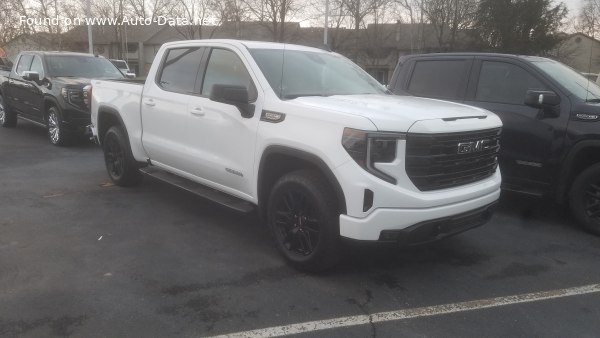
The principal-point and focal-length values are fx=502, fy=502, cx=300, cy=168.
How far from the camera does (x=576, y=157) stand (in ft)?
17.4

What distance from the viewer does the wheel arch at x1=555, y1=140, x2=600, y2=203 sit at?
520cm

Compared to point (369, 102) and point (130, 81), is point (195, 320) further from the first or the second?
point (130, 81)

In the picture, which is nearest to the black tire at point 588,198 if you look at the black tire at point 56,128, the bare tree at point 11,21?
the black tire at point 56,128

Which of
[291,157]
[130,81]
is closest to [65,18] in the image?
[130,81]

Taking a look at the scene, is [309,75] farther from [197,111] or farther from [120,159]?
[120,159]

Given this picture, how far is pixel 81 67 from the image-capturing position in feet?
34.5

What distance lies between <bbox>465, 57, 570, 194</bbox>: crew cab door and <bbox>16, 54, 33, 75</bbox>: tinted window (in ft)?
30.5

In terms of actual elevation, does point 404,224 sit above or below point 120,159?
above

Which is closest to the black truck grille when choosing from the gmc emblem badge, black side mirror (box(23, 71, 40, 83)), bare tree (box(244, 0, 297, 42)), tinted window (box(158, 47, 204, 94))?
the gmc emblem badge

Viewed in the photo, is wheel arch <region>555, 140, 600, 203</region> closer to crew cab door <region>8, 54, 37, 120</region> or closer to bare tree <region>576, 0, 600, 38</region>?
bare tree <region>576, 0, 600, 38</region>

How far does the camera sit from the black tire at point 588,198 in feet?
17.3

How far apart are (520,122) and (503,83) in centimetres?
59

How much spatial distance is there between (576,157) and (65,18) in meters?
54.8

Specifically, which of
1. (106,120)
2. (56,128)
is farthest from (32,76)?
(106,120)
